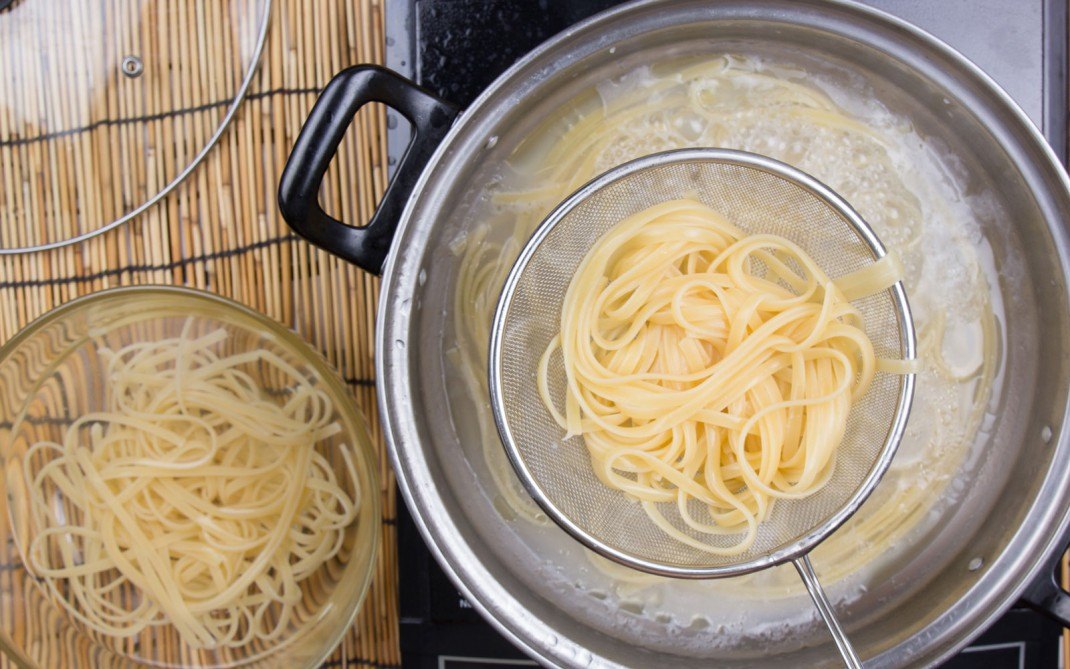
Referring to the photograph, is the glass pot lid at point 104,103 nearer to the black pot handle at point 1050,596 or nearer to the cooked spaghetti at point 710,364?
the cooked spaghetti at point 710,364

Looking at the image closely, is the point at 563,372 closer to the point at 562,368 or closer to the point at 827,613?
the point at 562,368

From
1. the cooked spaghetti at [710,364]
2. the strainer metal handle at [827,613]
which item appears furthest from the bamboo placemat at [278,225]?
the strainer metal handle at [827,613]

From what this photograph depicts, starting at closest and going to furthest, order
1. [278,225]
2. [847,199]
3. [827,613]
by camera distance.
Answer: [827,613] → [847,199] → [278,225]

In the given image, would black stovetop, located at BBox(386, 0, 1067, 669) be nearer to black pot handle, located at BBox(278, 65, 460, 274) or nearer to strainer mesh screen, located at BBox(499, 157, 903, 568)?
black pot handle, located at BBox(278, 65, 460, 274)

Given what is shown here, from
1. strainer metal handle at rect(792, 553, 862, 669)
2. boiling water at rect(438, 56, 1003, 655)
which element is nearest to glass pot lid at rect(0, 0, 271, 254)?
boiling water at rect(438, 56, 1003, 655)

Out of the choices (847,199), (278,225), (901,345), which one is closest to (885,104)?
(847,199)

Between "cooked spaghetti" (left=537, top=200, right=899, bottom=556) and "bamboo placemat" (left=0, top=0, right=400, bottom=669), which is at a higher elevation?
"bamboo placemat" (left=0, top=0, right=400, bottom=669)

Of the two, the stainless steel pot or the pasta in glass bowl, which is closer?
the stainless steel pot
